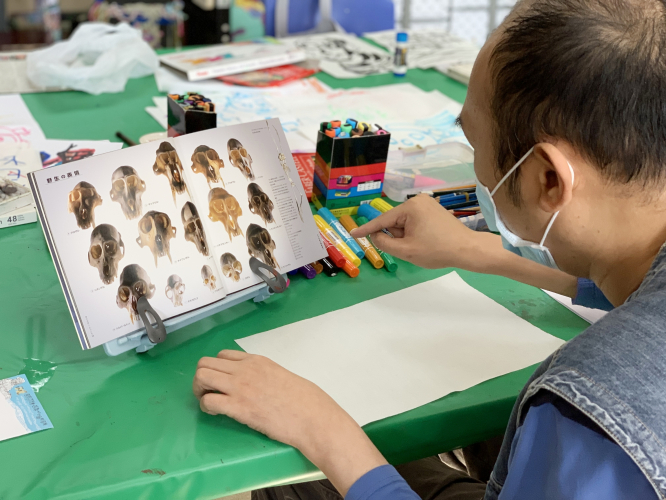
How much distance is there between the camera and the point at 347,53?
197cm

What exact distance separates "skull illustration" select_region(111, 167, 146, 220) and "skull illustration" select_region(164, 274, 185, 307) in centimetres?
9

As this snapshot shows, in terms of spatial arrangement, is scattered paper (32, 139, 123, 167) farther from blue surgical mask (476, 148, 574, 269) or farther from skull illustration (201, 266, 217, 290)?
blue surgical mask (476, 148, 574, 269)

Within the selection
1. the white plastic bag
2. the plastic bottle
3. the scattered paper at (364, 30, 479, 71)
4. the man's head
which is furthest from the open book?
the scattered paper at (364, 30, 479, 71)

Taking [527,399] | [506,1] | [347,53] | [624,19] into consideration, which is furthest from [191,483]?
[506,1]

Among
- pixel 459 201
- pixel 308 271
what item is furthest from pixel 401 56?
pixel 308 271

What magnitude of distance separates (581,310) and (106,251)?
0.67m

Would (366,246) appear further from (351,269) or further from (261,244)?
(261,244)

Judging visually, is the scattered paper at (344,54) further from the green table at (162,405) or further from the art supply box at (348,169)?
the green table at (162,405)

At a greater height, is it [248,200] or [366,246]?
[248,200]

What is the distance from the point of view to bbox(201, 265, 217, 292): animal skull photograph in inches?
31.7

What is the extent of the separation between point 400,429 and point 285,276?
29 cm

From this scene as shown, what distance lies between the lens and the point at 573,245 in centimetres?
66

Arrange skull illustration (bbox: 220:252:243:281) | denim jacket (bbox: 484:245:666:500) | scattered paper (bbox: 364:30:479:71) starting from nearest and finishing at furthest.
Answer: denim jacket (bbox: 484:245:666:500) < skull illustration (bbox: 220:252:243:281) < scattered paper (bbox: 364:30:479:71)

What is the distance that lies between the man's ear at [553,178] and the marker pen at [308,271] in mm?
398
